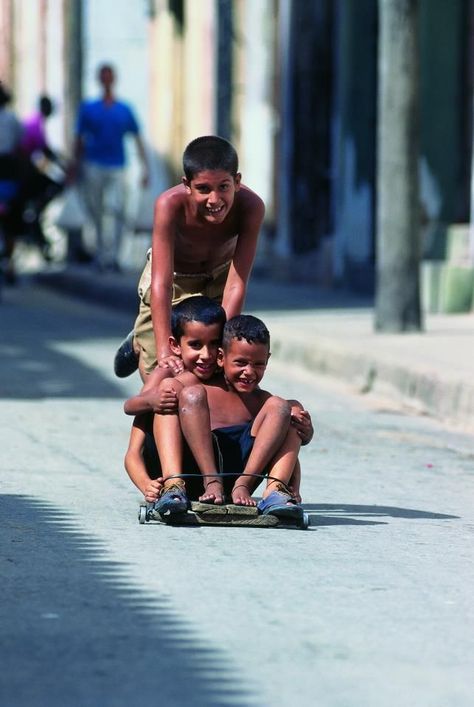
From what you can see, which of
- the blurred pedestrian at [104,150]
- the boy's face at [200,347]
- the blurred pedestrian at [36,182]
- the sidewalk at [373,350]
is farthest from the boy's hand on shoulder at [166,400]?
the blurred pedestrian at [36,182]

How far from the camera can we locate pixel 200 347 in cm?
669

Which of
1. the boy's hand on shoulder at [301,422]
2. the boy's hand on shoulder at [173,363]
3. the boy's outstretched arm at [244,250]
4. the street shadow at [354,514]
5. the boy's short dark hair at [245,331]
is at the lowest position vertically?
the street shadow at [354,514]

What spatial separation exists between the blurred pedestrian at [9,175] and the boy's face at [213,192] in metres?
13.7

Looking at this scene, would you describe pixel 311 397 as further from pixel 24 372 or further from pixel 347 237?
pixel 347 237

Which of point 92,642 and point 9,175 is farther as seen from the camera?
point 9,175

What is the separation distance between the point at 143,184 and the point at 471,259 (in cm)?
552

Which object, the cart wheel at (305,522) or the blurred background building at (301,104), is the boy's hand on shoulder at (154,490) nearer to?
the cart wheel at (305,522)

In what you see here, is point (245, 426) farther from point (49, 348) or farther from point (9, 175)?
point (9, 175)

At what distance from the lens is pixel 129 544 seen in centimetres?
621

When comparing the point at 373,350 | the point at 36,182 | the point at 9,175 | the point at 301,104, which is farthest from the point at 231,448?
the point at 36,182

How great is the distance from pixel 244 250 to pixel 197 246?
7.2 inches

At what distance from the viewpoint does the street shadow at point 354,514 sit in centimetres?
686

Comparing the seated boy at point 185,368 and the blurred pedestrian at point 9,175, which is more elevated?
the blurred pedestrian at point 9,175

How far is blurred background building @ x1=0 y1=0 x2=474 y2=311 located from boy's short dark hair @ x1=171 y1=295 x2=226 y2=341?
8934mm
